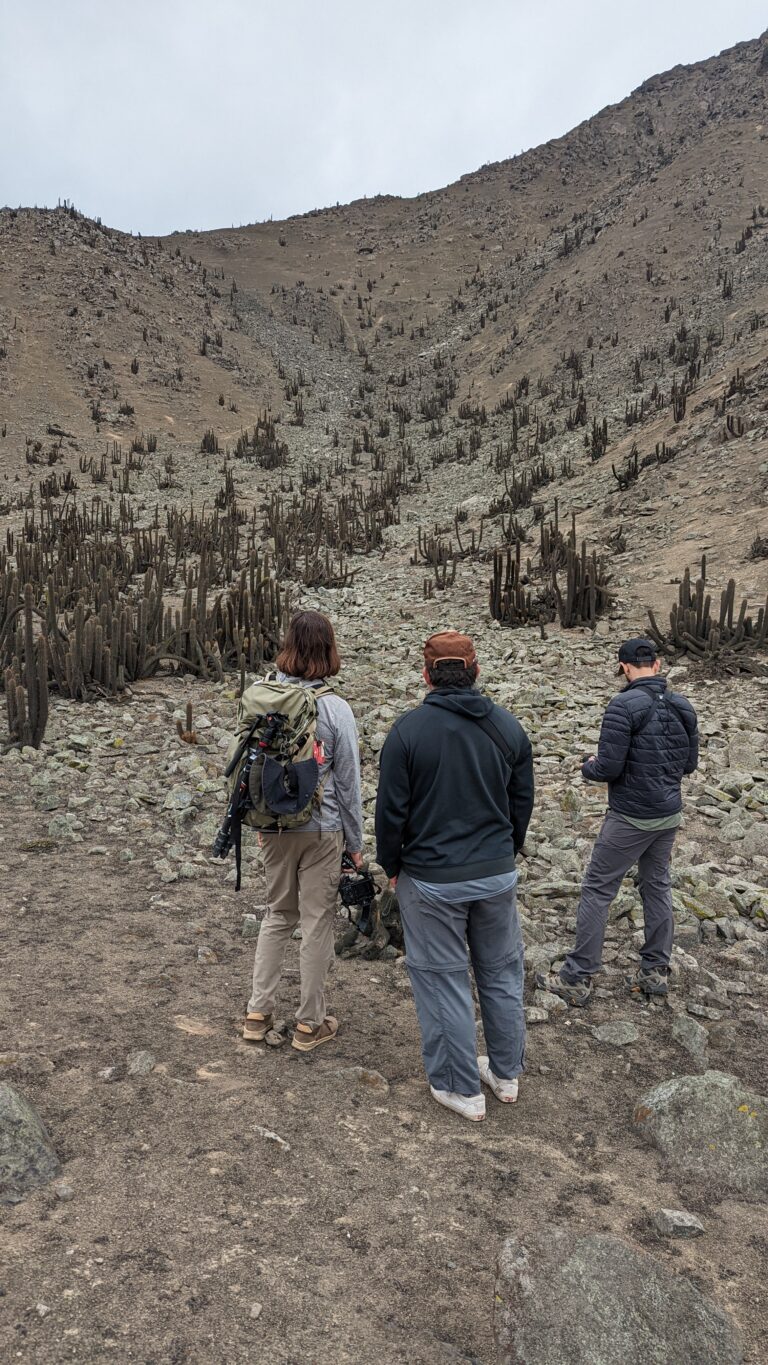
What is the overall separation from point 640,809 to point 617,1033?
38.2 inches

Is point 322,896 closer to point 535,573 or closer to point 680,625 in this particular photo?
point 680,625

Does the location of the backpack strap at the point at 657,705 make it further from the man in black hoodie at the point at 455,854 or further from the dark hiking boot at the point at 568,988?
the dark hiking boot at the point at 568,988

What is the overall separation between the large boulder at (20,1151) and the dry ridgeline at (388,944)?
0.04 feet

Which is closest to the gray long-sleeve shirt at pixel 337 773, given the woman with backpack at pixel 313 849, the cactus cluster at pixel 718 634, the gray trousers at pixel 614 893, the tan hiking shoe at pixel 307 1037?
the woman with backpack at pixel 313 849

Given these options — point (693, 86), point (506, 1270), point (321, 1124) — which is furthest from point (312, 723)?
point (693, 86)

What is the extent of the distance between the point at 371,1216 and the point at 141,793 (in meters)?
4.30

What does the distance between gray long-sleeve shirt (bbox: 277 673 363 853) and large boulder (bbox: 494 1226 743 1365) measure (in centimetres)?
148

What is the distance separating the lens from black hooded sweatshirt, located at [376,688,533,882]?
109 inches

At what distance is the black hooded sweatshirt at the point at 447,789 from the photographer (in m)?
2.76

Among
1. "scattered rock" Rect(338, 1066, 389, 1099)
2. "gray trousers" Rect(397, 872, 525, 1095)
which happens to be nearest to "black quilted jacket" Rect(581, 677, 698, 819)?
"gray trousers" Rect(397, 872, 525, 1095)

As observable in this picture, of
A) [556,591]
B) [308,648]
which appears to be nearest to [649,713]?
[308,648]

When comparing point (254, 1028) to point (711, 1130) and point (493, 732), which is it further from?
point (711, 1130)

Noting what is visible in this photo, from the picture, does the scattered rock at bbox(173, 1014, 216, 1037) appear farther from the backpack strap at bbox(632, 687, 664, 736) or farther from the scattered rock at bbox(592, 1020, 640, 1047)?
the backpack strap at bbox(632, 687, 664, 736)

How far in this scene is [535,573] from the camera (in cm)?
1216
